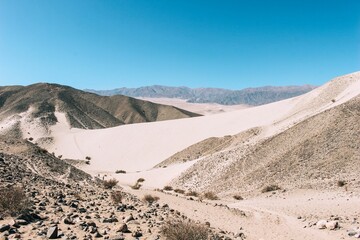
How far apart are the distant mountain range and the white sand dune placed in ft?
110

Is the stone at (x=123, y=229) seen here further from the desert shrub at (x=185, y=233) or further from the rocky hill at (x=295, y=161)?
the rocky hill at (x=295, y=161)

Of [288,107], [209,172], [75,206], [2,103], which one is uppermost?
[2,103]

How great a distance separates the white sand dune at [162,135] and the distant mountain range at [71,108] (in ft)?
110

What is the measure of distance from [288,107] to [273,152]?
3589cm

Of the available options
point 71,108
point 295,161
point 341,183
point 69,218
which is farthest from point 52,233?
point 71,108

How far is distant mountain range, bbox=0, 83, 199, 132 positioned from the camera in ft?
378

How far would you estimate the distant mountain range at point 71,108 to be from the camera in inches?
4532

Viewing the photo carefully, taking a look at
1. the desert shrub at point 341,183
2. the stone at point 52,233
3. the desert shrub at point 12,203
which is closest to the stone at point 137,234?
the stone at point 52,233

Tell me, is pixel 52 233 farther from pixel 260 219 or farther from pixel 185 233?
pixel 260 219

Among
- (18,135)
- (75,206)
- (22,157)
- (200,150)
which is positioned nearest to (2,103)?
(18,135)

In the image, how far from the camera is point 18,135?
93.0 metres

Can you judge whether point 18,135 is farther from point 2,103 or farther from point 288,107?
point 288,107

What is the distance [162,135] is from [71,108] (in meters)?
69.5

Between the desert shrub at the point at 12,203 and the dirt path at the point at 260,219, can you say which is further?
the dirt path at the point at 260,219
